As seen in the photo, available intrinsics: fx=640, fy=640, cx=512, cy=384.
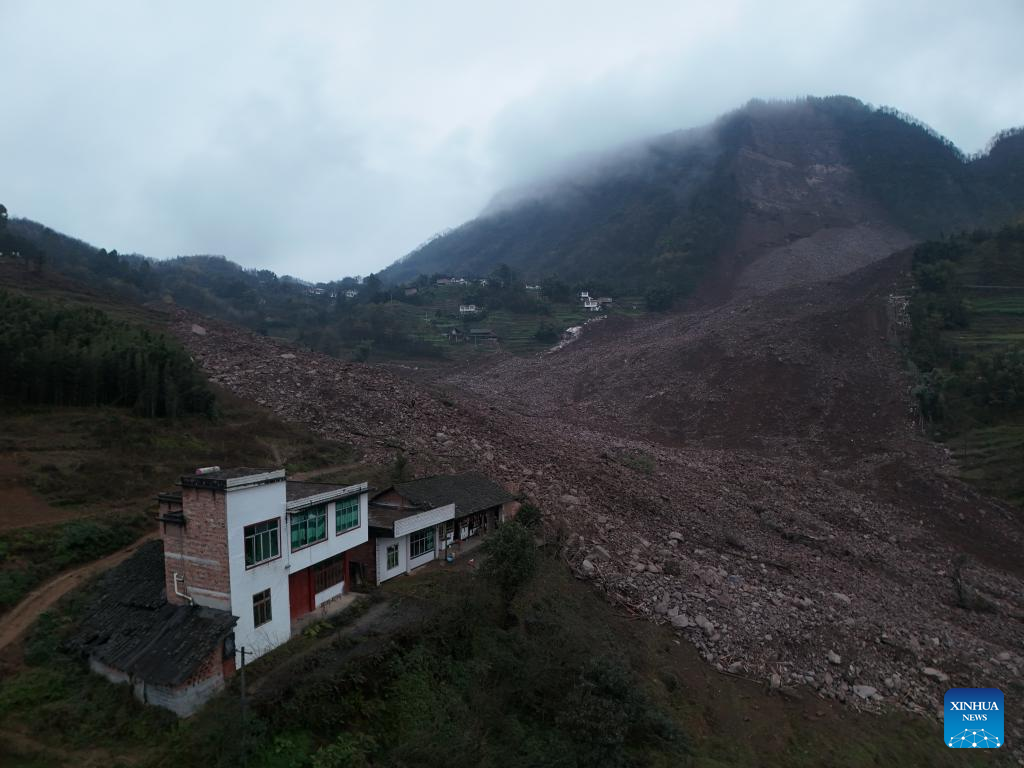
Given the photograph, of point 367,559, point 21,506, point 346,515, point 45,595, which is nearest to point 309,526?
point 346,515

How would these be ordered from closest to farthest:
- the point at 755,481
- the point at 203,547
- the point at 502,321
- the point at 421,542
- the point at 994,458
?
the point at 203,547 → the point at 421,542 → the point at 755,481 → the point at 994,458 → the point at 502,321

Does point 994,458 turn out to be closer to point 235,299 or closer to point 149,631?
point 149,631

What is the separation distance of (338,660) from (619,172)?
127 m

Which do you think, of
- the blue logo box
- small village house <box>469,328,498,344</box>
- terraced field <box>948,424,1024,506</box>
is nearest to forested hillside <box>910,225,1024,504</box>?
terraced field <box>948,424,1024,506</box>

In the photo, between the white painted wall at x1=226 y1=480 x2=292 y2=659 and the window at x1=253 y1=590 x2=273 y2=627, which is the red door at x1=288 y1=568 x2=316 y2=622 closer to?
the white painted wall at x1=226 y1=480 x2=292 y2=659

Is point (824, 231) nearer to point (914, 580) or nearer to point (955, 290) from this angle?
point (955, 290)

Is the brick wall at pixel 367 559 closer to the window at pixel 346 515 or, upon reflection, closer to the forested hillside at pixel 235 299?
the window at pixel 346 515

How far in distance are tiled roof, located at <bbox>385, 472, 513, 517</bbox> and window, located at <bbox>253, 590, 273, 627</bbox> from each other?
204 inches

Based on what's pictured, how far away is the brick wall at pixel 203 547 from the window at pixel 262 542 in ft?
1.70

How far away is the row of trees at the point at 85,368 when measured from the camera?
2303cm

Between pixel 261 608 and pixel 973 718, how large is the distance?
1457cm

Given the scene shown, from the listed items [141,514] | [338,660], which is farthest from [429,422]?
[338,660]

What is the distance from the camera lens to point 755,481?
89.2 feet

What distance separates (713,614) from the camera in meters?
15.7
